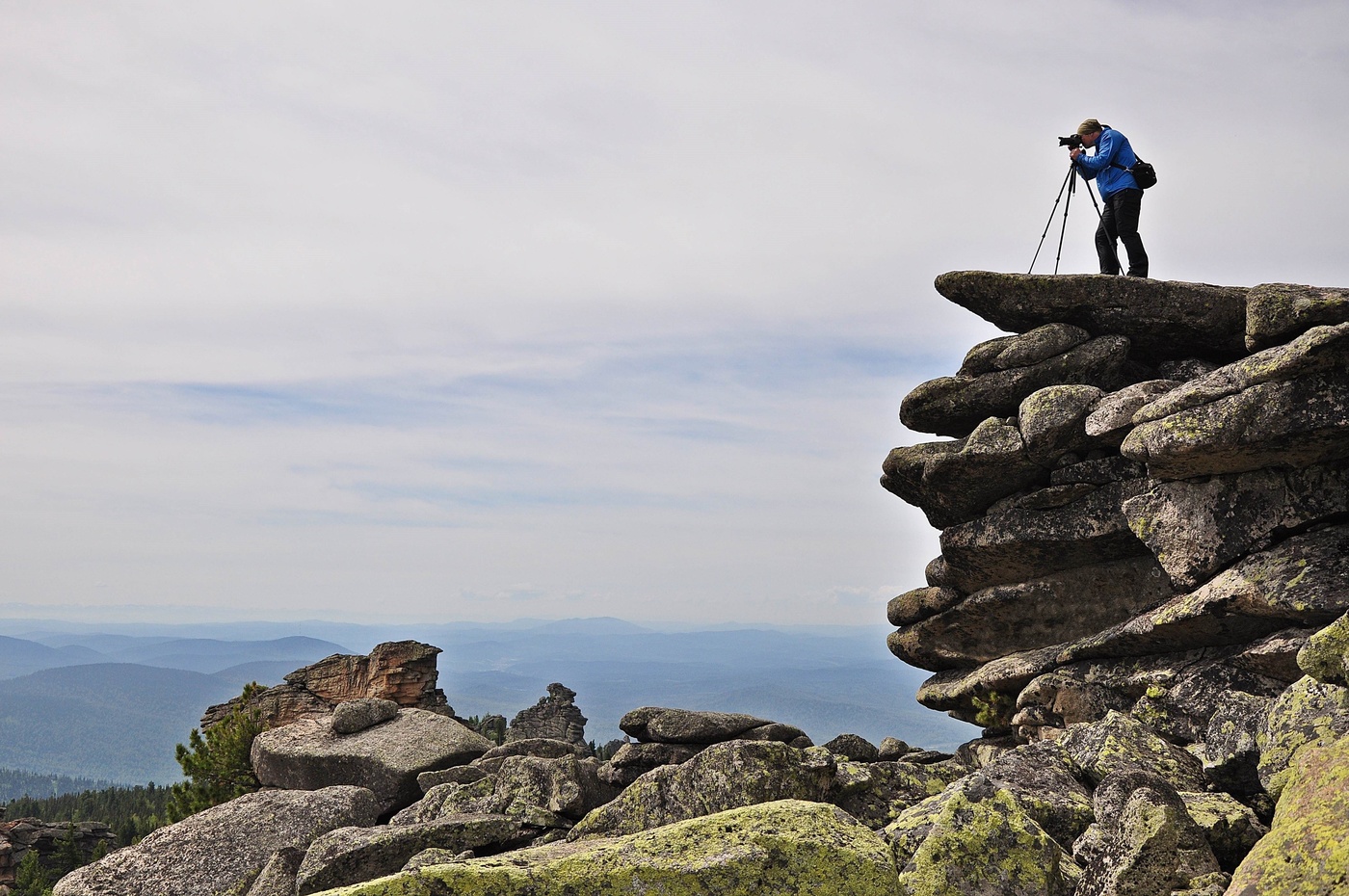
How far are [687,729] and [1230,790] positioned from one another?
13467 millimetres

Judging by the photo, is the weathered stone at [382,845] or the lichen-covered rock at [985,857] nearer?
the lichen-covered rock at [985,857]

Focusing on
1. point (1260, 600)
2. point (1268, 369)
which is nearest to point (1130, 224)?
point (1268, 369)

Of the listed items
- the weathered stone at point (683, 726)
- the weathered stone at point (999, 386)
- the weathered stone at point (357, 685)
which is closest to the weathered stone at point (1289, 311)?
the weathered stone at point (999, 386)

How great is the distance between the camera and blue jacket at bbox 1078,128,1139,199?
3011cm

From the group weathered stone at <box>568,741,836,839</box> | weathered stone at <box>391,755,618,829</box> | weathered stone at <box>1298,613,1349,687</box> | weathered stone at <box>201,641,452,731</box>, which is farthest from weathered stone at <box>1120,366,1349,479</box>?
weathered stone at <box>201,641,452,731</box>

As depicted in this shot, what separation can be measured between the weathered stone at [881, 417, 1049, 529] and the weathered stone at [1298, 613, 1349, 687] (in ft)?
46.3

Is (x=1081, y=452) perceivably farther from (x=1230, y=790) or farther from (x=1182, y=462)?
(x=1230, y=790)

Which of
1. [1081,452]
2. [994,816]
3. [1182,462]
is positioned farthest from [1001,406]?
[994,816]

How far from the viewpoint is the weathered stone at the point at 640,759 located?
2398 centimetres

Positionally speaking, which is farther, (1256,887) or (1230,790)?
(1230,790)

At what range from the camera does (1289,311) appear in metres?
21.1

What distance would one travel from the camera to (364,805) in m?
24.4

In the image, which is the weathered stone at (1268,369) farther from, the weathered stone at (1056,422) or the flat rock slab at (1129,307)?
the flat rock slab at (1129,307)

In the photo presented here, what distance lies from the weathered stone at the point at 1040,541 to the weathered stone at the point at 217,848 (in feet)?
62.2
